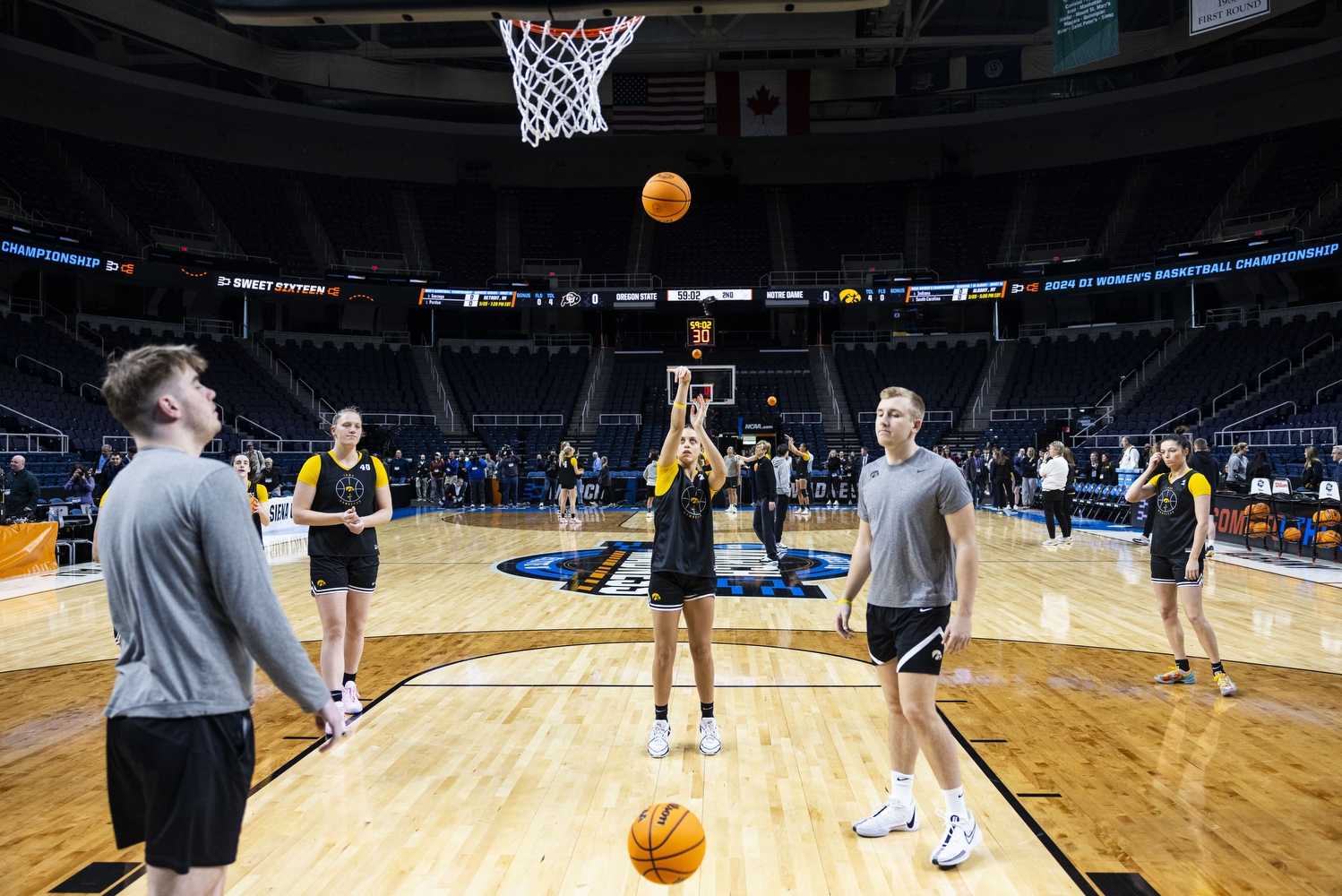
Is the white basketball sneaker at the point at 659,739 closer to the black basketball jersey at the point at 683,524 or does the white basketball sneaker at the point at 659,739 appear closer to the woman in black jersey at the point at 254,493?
the black basketball jersey at the point at 683,524

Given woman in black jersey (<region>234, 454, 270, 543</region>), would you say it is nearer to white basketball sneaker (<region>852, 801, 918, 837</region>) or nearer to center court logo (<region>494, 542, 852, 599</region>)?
center court logo (<region>494, 542, 852, 599</region>)

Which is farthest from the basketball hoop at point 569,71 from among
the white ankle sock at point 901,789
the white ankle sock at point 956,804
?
the white ankle sock at point 956,804

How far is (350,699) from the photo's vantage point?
A: 17.6 ft

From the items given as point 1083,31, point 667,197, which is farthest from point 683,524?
point 1083,31

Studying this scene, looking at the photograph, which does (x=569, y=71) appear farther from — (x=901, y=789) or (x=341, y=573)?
(x=901, y=789)

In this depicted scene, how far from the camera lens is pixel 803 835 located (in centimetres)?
368

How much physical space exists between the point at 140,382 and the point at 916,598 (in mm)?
2849

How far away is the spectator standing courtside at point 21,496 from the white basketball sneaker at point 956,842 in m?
13.2

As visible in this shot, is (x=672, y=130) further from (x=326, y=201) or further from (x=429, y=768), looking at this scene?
(x=429, y=768)

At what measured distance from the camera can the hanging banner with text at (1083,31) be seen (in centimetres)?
1823

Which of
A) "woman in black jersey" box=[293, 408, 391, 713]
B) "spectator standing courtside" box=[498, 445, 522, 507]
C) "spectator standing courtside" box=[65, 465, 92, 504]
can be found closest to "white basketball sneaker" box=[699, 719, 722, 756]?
"woman in black jersey" box=[293, 408, 391, 713]

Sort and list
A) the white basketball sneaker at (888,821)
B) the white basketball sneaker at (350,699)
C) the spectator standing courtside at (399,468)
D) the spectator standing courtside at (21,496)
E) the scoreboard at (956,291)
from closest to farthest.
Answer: the white basketball sneaker at (888,821)
the white basketball sneaker at (350,699)
the spectator standing courtside at (21,496)
the spectator standing courtside at (399,468)
the scoreboard at (956,291)

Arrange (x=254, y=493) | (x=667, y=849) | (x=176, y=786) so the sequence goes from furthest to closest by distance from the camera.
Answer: (x=254, y=493) < (x=667, y=849) < (x=176, y=786)

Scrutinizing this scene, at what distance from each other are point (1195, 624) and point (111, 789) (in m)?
6.17
